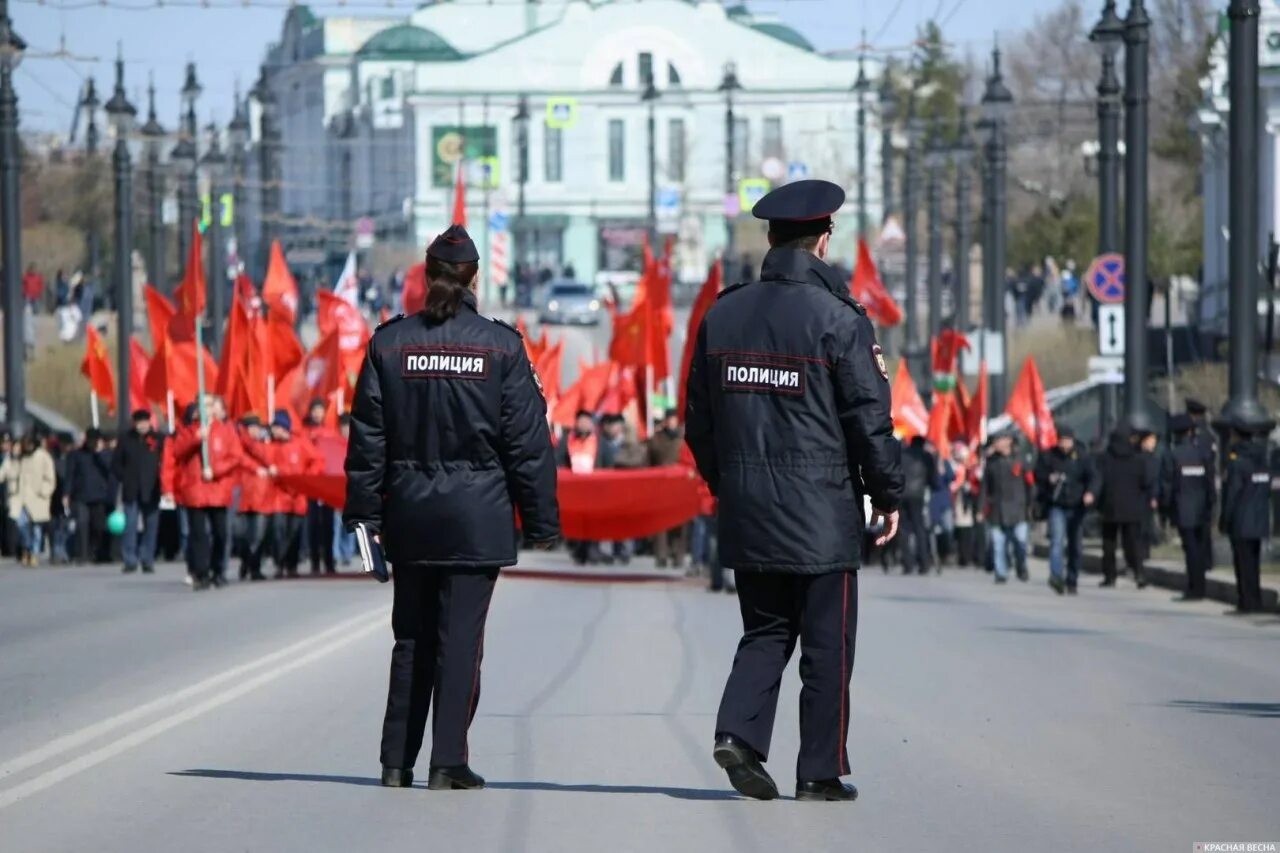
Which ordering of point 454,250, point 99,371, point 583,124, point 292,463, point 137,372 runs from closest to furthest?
1. point 454,250
2. point 292,463
3. point 99,371
4. point 137,372
5. point 583,124

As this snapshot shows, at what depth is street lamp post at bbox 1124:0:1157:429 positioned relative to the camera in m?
31.3

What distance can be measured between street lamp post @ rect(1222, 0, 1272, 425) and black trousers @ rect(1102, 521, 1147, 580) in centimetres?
166

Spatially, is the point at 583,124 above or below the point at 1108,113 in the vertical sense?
above

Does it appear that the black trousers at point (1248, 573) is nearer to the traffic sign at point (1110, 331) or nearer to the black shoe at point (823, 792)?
the traffic sign at point (1110, 331)

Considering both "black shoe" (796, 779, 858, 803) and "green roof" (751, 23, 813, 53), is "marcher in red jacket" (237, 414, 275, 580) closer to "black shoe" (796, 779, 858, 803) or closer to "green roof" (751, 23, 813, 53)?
"black shoe" (796, 779, 858, 803)

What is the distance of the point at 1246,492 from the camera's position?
72.7 feet

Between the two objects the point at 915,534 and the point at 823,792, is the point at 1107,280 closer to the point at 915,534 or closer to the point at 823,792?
the point at 915,534

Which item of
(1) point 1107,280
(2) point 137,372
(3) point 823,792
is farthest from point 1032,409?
(3) point 823,792

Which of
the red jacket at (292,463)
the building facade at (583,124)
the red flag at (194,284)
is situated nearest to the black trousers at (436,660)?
the red jacket at (292,463)

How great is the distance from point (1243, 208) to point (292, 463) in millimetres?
9488

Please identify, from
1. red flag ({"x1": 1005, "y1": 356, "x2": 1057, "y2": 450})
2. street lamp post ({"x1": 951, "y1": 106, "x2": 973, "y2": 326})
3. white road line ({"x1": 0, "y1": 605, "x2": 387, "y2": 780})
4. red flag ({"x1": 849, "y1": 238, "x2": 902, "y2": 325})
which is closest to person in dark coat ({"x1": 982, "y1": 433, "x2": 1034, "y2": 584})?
red flag ({"x1": 1005, "y1": 356, "x2": 1057, "y2": 450})

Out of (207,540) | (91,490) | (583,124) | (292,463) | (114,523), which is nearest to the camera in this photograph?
(207,540)

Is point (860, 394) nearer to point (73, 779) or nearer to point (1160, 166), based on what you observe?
point (73, 779)

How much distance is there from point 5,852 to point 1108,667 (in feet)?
29.4
